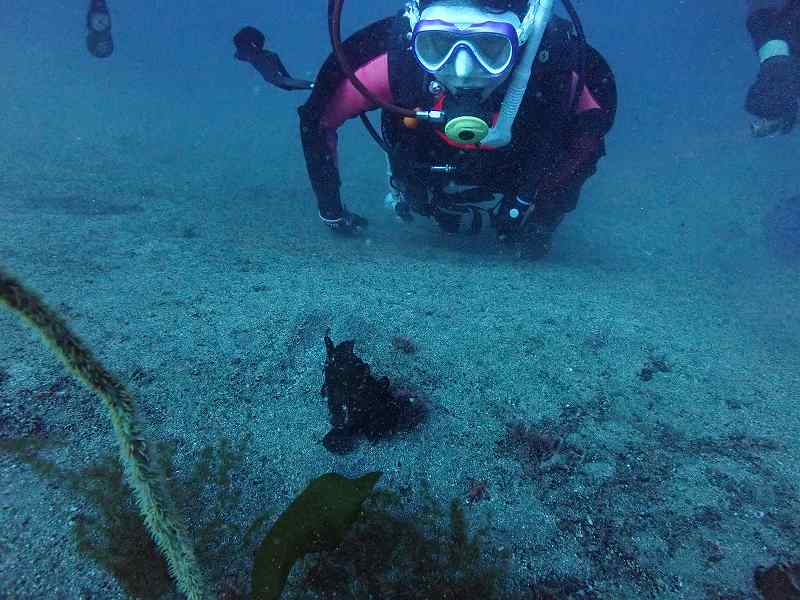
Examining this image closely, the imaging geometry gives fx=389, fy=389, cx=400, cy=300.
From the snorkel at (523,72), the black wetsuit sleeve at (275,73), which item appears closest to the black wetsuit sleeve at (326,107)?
the black wetsuit sleeve at (275,73)

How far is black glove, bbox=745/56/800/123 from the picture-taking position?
6.46m

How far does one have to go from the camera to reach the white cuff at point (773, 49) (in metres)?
7.12

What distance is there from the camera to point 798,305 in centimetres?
515

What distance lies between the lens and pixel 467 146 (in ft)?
16.1

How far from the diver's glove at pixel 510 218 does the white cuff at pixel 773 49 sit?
624 cm

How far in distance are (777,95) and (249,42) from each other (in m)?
8.50

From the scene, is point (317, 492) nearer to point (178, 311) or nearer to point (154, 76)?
point (178, 311)

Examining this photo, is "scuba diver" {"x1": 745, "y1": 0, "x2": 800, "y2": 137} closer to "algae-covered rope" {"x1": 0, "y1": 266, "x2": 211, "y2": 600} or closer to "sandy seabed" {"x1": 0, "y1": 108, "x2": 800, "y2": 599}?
"sandy seabed" {"x1": 0, "y1": 108, "x2": 800, "y2": 599}

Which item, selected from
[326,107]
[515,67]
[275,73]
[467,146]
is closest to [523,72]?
[515,67]

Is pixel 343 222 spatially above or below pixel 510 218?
below

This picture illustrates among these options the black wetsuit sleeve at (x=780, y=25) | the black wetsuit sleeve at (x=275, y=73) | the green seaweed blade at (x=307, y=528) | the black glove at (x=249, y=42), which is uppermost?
the black wetsuit sleeve at (x=780, y=25)

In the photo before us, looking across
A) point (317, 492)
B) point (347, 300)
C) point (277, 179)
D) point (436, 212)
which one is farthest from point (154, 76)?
point (317, 492)

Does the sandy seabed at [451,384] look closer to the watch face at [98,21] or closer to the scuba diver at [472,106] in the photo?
the scuba diver at [472,106]

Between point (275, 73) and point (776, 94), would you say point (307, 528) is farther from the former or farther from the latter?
point (776, 94)
